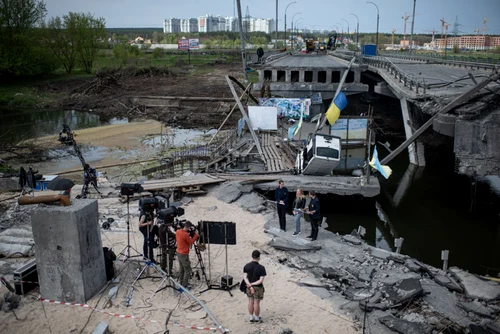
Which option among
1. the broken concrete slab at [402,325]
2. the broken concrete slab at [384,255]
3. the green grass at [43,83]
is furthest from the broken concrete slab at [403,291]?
the green grass at [43,83]

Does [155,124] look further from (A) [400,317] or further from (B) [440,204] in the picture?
(A) [400,317]

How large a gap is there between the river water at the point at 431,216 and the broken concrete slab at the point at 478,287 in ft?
17.3

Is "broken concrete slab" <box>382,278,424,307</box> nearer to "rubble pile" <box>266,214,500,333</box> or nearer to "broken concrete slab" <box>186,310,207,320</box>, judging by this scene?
"rubble pile" <box>266,214,500,333</box>

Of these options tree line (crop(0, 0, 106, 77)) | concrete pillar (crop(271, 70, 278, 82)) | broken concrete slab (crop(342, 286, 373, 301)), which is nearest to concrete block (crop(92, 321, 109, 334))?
broken concrete slab (crop(342, 286, 373, 301))

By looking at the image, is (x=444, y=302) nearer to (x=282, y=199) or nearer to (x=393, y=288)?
(x=393, y=288)

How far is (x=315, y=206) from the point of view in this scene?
47.0ft

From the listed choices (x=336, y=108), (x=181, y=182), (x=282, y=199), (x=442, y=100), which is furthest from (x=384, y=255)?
(x=442, y=100)

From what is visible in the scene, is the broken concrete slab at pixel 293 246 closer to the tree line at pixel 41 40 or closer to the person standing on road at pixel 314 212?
the person standing on road at pixel 314 212

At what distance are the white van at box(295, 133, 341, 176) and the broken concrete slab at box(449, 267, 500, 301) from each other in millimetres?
10069

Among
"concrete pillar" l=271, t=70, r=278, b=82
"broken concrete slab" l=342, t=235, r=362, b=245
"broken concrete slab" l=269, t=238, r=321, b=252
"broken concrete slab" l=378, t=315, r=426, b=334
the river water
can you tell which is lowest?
the river water

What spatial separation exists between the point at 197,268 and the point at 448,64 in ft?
151

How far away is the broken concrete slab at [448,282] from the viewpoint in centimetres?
1220

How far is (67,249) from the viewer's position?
34.4 ft

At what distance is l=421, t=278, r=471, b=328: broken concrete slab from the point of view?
34.9 ft
